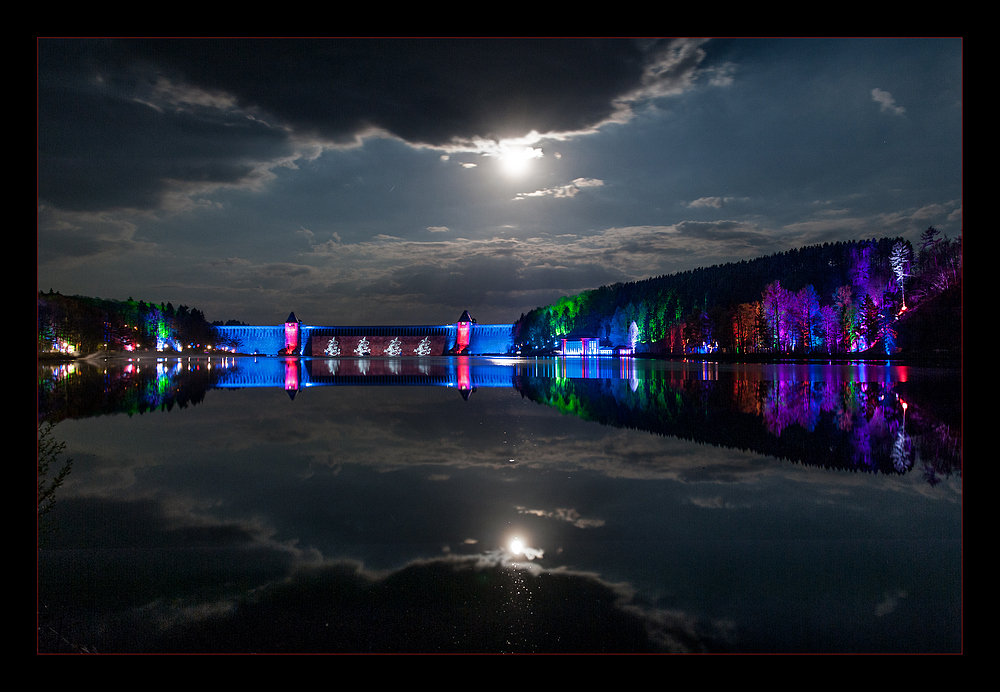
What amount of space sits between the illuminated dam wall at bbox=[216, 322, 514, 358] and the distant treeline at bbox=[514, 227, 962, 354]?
1532cm

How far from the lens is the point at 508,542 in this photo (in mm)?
4727

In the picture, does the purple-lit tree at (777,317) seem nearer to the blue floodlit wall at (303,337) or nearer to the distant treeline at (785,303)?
the distant treeline at (785,303)

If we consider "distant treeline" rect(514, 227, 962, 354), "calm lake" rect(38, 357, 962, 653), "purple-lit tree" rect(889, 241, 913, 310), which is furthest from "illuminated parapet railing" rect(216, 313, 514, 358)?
"calm lake" rect(38, 357, 962, 653)

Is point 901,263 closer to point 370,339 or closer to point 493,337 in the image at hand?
point 493,337

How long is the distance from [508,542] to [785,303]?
6572 centimetres

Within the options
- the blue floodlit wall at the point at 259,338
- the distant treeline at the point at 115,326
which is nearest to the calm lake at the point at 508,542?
the distant treeline at the point at 115,326

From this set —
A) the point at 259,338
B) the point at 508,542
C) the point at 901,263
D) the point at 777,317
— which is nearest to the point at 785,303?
the point at 777,317

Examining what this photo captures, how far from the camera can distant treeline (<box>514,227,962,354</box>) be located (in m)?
53.7

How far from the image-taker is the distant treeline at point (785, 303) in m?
53.7

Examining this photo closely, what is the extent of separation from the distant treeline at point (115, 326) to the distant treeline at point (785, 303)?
68280 mm

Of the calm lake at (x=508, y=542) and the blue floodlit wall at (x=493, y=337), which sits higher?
the blue floodlit wall at (x=493, y=337)

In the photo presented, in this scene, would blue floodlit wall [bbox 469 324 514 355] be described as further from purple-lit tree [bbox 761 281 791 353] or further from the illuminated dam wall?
purple-lit tree [bbox 761 281 791 353]
